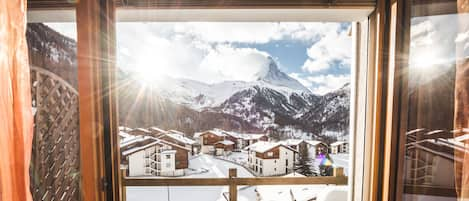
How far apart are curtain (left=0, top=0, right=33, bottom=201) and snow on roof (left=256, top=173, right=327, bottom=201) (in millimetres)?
1766

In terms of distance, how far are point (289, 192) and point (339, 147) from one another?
64 cm

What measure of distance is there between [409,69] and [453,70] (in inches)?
A: 7.8

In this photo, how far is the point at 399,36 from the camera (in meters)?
1.23

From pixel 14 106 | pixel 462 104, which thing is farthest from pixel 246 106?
pixel 14 106

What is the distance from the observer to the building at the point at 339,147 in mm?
1849

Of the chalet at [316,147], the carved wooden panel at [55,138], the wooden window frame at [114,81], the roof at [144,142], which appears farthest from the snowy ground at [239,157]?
the carved wooden panel at [55,138]

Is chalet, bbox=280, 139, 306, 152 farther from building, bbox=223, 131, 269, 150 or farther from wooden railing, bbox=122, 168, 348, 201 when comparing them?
wooden railing, bbox=122, 168, 348, 201

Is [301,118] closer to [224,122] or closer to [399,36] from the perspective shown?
[224,122]

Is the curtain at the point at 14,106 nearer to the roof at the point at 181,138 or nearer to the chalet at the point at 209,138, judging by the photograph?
the roof at the point at 181,138

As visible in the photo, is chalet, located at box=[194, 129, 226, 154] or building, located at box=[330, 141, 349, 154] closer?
building, located at box=[330, 141, 349, 154]

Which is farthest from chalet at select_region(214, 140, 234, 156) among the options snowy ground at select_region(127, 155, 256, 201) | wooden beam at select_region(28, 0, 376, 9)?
wooden beam at select_region(28, 0, 376, 9)

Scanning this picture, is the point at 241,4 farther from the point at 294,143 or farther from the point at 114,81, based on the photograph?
the point at 294,143

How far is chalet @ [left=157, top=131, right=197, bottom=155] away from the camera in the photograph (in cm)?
202

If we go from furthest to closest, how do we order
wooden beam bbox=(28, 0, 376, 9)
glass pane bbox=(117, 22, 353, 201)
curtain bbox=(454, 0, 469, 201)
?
glass pane bbox=(117, 22, 353, 201) → wooden beam bbox=(28, 0, 376, 9) → curtain bbox=(454, 0, 469, 201)
